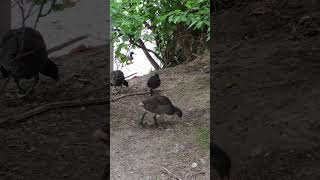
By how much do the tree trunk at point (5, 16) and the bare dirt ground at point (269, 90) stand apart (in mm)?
881

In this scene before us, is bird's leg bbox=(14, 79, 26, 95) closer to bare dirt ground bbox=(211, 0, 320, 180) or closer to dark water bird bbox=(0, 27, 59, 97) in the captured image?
dark water bird bbox=(0, 27, 59, 97)

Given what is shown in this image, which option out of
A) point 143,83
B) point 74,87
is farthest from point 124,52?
point 74,87

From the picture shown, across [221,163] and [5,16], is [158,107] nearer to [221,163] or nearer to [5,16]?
[221,163]

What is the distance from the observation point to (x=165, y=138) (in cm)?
200

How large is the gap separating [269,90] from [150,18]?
827 mm

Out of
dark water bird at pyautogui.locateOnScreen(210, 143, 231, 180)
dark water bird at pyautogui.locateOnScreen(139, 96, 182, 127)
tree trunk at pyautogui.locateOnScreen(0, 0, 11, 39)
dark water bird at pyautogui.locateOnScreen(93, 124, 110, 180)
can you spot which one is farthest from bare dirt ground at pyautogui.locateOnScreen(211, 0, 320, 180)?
tree trunk at pyautogui.locateOnScreen(0, 0, 11, 39)

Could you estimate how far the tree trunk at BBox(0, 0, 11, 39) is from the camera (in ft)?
4.03

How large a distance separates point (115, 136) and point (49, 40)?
647mm

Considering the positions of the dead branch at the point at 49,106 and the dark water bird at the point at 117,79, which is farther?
the dark water bird at the point at 117,79

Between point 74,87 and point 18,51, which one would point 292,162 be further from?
point 18,51

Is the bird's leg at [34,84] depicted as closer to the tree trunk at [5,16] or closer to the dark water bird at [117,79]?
the tree trunk at [5,16]

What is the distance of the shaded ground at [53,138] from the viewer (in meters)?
1.48

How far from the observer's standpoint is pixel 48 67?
1.60 metres

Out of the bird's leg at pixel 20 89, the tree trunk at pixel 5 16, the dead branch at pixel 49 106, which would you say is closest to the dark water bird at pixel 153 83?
the dead branch at pixel 49 106
